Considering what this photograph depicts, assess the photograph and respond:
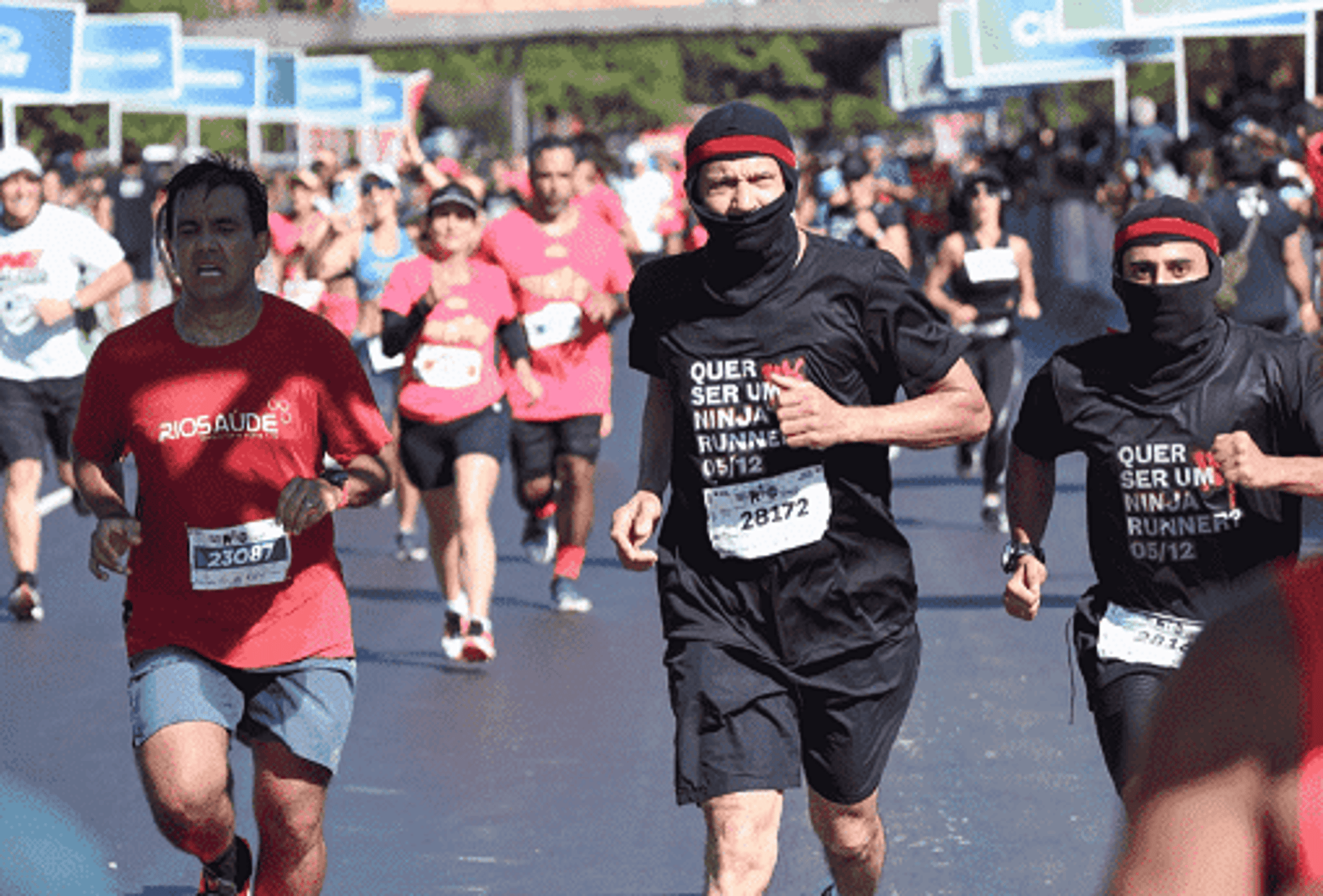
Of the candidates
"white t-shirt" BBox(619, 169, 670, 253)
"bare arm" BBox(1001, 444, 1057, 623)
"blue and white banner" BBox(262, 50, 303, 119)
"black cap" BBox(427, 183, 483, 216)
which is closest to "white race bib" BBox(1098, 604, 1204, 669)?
"bare arm" BBox(1001, 444, 1057, 623)

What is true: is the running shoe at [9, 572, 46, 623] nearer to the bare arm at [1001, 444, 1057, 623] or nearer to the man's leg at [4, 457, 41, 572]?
the man's leg at [4, 457, 41, 572]

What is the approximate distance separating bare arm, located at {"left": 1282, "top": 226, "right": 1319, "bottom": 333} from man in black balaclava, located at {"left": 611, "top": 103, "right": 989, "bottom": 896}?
7.29 m

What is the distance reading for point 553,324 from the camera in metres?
10.1

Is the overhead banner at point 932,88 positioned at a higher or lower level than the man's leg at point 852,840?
higher

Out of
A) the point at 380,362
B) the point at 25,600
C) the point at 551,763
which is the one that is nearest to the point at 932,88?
the point at 380,362

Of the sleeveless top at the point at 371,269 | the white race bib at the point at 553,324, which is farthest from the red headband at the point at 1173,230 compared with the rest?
the sleeveless top at the point at 371,269

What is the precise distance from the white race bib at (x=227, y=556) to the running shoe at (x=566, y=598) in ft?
17.7

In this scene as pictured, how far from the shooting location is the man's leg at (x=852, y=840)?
4844 millimetres

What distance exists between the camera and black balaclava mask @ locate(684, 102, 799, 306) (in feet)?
15.3

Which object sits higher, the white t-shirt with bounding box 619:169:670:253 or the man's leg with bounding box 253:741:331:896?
the white t-shirt with bounding box 619:169:670:253

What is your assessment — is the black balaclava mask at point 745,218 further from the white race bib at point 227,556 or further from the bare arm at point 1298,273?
the bare arm at point 1298,273

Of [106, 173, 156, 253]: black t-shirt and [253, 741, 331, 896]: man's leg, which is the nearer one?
[253, 741, 331, 896]: man's leg

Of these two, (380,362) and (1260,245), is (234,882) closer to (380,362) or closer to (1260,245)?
(380,362)

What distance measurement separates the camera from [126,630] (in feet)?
16.2
